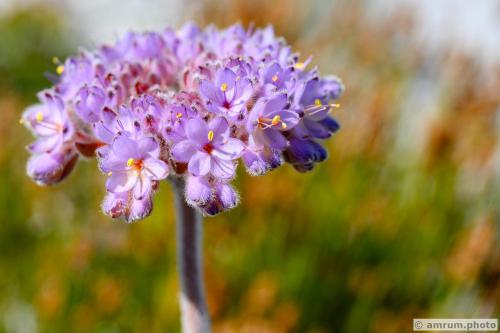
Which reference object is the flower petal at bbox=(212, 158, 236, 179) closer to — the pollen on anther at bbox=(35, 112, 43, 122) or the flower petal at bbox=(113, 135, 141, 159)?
the flower petal at bbox=(113, 135, 141, 159)

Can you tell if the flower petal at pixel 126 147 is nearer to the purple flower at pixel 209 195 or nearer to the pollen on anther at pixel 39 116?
the purple flower at pixel 209 195

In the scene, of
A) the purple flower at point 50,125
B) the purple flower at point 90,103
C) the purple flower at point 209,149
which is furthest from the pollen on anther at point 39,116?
the purple flower at point 209,149

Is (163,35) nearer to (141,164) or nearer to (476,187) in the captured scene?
(141,164)

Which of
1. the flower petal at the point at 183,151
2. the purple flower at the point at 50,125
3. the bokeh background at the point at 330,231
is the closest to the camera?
the flower petal at the point at 183,151

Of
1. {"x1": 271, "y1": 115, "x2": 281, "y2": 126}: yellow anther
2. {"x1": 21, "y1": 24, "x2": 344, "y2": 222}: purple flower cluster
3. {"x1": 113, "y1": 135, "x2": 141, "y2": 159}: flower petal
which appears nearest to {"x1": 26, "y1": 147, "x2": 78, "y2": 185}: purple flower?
{"x1": 21, "y1": 24, "x2": 344, "y2": 222}: purple flower cluster

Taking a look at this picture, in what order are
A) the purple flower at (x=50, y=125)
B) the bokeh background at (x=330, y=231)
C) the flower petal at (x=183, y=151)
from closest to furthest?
1. the flower petal at (x=183, y=151)
2. the purple flower at (x=50, y=125)
3. the bokeh background at (x=330, y=231)

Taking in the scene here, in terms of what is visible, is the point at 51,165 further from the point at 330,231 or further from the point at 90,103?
the point at 330,231

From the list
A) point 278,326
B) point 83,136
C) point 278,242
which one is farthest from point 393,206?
point 83,136
